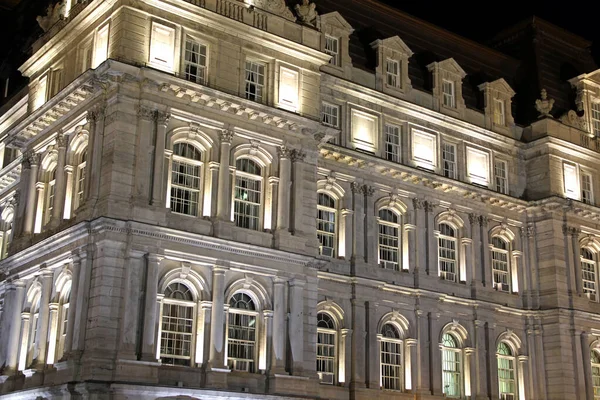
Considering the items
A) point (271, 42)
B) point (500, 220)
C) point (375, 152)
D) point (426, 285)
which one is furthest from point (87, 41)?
point (500, 220)

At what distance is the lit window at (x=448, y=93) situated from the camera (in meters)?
47.1

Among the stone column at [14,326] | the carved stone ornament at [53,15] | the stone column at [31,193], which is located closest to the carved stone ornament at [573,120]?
the carved stone ornament at [53,15]

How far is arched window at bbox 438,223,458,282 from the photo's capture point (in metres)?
44.1

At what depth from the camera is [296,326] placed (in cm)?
3475

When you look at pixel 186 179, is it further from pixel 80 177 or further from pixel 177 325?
pixel 177 325

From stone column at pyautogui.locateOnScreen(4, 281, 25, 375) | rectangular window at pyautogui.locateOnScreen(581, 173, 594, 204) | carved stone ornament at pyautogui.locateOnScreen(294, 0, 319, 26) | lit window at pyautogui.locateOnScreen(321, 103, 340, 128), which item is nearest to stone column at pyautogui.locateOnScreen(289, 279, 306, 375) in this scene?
lit window at pyautogui.locateOnScreen(321, 103, 340, 128)

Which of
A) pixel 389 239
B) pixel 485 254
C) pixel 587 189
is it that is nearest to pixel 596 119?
pixel 587 189

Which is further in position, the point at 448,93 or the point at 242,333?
the point at 448,93

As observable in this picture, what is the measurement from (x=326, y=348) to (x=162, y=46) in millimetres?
14529

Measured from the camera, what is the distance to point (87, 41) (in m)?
36.5

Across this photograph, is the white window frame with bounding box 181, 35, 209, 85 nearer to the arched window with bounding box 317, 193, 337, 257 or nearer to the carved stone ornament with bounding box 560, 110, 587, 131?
the arched window with bounding box 317, 193, 337, 257

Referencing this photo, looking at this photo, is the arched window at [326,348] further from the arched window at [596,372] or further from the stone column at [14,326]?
the arched window at [596,372]

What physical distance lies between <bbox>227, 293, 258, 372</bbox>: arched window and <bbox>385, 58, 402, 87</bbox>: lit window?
1562cm

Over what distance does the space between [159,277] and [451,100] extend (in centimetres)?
2134
